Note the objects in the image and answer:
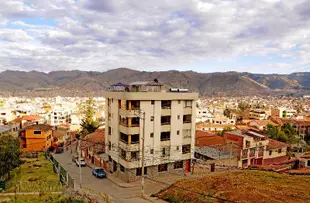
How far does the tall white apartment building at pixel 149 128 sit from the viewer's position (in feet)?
110

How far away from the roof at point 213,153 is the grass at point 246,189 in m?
13.3

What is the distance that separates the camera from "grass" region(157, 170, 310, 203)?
19822 millimetres

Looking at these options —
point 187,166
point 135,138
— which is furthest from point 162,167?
point 135,138

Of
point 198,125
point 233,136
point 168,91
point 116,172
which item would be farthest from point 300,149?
point 116,172

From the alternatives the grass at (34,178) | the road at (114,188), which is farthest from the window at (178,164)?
the grass at (34,178)

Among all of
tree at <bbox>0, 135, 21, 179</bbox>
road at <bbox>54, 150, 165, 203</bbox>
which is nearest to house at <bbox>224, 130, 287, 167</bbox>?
road at <bbox>54, 150, 165, 203</bbox>

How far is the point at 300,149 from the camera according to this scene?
59062 millimetres

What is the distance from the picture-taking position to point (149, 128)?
3428cm

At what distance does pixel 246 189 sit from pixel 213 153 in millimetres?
20903

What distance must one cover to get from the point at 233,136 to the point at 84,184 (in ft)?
83.4

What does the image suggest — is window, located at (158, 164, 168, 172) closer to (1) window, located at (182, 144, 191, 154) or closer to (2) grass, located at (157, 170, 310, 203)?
(1) window, located at (182, 144, 191, 154)

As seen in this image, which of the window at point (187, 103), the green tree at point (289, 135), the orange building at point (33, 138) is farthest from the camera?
the green tree at point (289, 135)

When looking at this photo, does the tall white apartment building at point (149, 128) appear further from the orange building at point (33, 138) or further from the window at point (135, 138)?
the orange building at point (33, 138)

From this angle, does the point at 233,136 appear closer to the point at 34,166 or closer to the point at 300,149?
the point at 300,149
